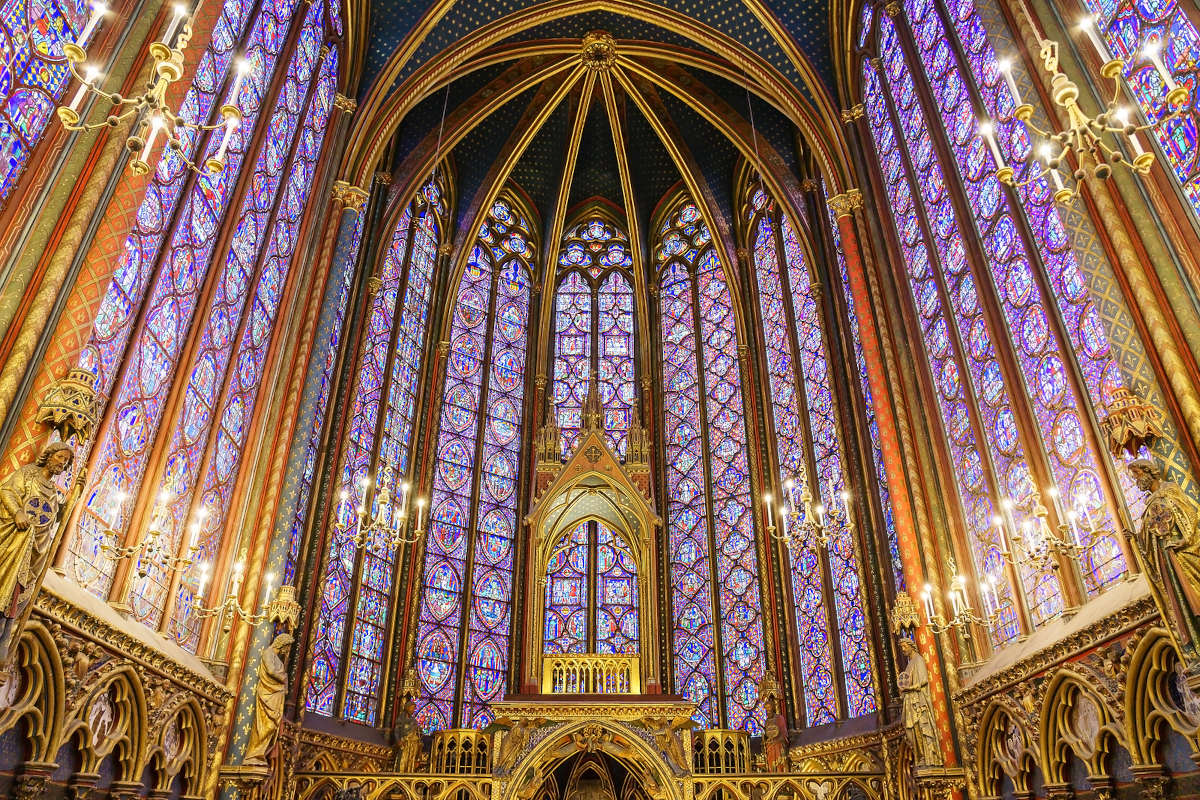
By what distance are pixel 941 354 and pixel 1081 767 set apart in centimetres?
587

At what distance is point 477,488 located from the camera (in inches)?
749

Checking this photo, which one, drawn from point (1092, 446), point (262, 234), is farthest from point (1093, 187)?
point (262, 234)

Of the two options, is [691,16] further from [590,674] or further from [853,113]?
[590,674]

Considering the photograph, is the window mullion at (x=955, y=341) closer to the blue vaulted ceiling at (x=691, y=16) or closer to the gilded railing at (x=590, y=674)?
the blue vaulted ceiling at (x=691, y=16)

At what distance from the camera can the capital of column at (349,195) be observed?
14984 millimetres

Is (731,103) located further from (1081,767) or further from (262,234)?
(1081,767)

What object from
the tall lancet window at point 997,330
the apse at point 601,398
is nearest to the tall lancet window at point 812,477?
the apse at point 601,398

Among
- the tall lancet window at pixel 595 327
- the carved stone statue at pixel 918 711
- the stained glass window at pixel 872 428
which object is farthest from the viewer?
the tall lancet window at pixel 595 327

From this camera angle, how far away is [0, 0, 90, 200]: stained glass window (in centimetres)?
741

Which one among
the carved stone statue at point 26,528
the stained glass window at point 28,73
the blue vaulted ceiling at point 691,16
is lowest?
the carved stone statue at point 26,528

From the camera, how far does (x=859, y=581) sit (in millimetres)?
14703

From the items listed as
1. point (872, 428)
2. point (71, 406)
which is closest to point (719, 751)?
point (872, 428)

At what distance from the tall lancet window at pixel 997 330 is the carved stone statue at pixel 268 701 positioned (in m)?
9.18

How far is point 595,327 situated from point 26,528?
16598 millimetres
